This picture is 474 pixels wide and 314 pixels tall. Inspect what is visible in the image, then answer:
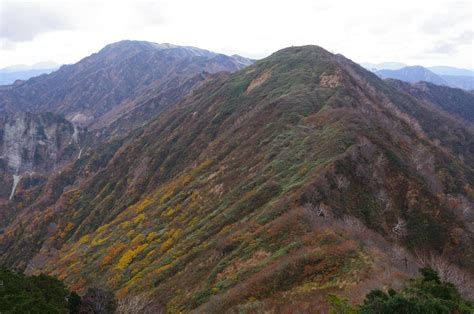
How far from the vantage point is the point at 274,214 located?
4950 centimetres

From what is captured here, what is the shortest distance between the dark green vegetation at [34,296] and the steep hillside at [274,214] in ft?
40.3

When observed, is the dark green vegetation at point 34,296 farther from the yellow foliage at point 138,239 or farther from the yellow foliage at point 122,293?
A: the yellow foliage at point 138,239

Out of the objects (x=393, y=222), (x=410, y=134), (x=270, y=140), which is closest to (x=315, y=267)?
(x=393, y=222)

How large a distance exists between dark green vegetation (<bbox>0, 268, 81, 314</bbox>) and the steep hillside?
12.3 meters

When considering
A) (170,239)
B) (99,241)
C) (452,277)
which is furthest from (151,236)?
(452,277)

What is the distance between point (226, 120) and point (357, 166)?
7969cm

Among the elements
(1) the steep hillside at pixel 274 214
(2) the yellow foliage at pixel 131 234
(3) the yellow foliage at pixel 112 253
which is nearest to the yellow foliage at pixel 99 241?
(1) the steep hillside at pixel 274 214

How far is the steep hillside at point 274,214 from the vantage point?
116 feet

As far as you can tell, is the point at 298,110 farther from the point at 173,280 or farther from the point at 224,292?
the point at 224,292

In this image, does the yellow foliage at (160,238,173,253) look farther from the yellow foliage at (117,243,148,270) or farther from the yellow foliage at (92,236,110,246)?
the yellow foliage at (92,236,110,246)

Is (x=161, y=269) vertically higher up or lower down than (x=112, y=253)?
higher up

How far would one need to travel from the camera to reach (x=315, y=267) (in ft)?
110

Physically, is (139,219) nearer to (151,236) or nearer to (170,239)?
(151,236)

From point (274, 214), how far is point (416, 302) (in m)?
30.2
